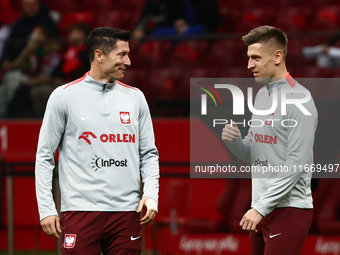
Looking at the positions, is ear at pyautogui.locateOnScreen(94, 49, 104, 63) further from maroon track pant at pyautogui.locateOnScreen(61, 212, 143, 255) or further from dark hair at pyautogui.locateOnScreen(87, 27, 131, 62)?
maroon track pant at pyautogui.locateOnScreen(61, 212, 143, 255)

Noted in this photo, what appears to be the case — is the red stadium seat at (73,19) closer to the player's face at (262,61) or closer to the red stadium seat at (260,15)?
the red stadium seat at (260,15)

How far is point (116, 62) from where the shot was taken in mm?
3299

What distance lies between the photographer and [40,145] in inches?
125

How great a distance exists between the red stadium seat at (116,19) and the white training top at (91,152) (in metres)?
5.91

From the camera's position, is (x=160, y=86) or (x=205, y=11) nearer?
(x=160, y=86)

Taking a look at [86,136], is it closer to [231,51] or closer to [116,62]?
[116,62]

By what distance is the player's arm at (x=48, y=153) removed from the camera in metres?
3.14

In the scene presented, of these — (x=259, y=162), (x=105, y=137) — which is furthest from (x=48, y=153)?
(x=259, y=162)

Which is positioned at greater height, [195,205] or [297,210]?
[297,210]

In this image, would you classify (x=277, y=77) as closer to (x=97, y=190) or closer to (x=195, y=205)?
(x=97, y=190)

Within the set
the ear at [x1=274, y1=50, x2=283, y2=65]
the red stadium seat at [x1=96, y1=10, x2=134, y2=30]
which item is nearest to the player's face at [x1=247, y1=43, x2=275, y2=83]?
the ear at [x1=274, y1=50, x2=283, y2=65]

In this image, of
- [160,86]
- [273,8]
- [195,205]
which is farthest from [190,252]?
[273,8]

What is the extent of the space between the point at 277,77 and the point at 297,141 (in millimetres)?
435

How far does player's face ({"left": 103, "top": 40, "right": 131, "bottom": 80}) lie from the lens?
130 inches
